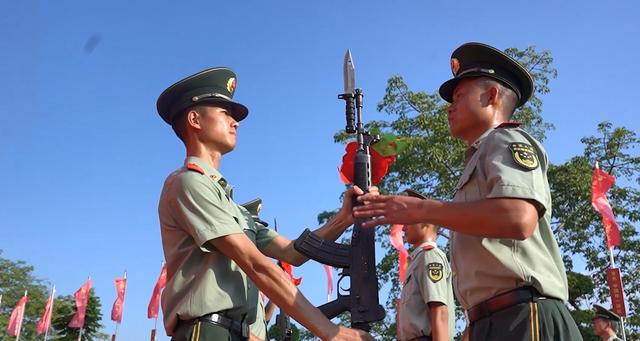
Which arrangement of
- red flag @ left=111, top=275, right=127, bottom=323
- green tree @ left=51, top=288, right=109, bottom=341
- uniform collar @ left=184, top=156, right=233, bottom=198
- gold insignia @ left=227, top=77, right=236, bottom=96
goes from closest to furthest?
uniform collar @ left=184, top=156, right=233, bottom=198 → gold insignia @ left=227, top=77, right=236, bottom=96 → red flag @ left=111, top=275, right=127, bottom=323 → green tree @ left=51, top=288, right=109, bottom=341

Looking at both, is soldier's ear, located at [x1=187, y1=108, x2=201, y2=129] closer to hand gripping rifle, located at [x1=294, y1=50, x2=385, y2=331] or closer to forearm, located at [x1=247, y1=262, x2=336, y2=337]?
hand gripping rifle, located at [x1=294, y1=50, x2=385, y2=331]

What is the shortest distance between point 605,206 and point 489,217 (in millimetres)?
13378

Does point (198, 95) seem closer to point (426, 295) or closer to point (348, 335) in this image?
point (348, 335)

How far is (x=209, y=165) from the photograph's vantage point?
356cm

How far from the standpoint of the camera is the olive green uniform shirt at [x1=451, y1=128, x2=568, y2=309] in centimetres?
254

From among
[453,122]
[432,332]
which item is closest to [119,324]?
[432,332]

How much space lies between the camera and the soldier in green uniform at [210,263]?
9.57 ft

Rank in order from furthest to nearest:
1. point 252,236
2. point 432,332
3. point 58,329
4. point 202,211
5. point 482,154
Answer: point 58,329 < point 432,332 < point 252,236 < point 202,211 < point 482,154

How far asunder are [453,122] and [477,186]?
0.51m

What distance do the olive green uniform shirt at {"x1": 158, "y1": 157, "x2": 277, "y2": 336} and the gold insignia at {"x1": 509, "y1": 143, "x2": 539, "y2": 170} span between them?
4.67 feet

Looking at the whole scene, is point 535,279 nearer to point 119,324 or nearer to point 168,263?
point 168,263

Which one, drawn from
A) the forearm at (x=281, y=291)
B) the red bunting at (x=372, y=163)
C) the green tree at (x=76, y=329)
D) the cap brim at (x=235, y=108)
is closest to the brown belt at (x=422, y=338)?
the red bunting at (x=372, y=163)

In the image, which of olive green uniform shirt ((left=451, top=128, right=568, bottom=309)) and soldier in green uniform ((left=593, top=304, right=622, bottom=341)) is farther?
soldier in green uniform ((left=593, top=304, right=622, bottom=341))

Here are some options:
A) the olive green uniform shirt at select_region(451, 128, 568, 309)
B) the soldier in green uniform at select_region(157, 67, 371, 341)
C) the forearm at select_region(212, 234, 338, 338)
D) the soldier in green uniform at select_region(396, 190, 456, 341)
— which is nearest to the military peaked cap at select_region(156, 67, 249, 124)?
the soldier in green uniform at select_region(157, 67, 371, 341)
